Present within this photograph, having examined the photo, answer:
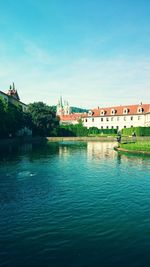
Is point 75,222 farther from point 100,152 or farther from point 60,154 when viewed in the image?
point 100,152

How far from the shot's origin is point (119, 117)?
139m

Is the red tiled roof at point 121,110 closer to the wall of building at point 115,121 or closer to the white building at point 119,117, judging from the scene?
the white building at point 119,117

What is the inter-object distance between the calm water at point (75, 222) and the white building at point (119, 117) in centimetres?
10706

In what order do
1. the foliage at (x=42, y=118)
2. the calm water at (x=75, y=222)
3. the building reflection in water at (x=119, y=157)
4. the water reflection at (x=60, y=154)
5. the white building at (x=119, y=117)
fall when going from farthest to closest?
the white building at (x=119, y=117)
the foliage at (x=42, y=118)
the water reflection at (x=60, y=154)
the building reflection in water at (x=119, y=157)
the calm water at (x=75, y=222)

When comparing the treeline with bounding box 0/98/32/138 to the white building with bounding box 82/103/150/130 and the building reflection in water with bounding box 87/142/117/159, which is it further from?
the white building with bounding box 82/103/150/130

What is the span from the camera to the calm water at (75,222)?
39.5 feet

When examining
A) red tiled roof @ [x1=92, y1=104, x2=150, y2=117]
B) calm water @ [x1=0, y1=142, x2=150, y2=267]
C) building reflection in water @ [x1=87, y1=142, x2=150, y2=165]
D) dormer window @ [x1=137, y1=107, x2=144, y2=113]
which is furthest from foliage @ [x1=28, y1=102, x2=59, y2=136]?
calm water @ [x1=0, y1=142, x2=150, y2=267]

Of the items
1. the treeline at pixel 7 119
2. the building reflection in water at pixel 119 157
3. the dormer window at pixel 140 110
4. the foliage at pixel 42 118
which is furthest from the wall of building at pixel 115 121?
the building reflection in water at pixel 119 157

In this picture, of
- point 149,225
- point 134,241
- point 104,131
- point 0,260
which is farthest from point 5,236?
point 104,131

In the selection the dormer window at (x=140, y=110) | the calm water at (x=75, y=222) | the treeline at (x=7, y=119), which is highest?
the dormer window at (x=140, y=110)

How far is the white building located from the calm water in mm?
107061

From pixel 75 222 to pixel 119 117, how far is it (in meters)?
126

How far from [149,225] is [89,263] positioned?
5.83m

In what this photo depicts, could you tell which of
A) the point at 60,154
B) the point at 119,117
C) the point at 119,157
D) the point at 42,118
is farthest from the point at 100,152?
the point at 119,117
